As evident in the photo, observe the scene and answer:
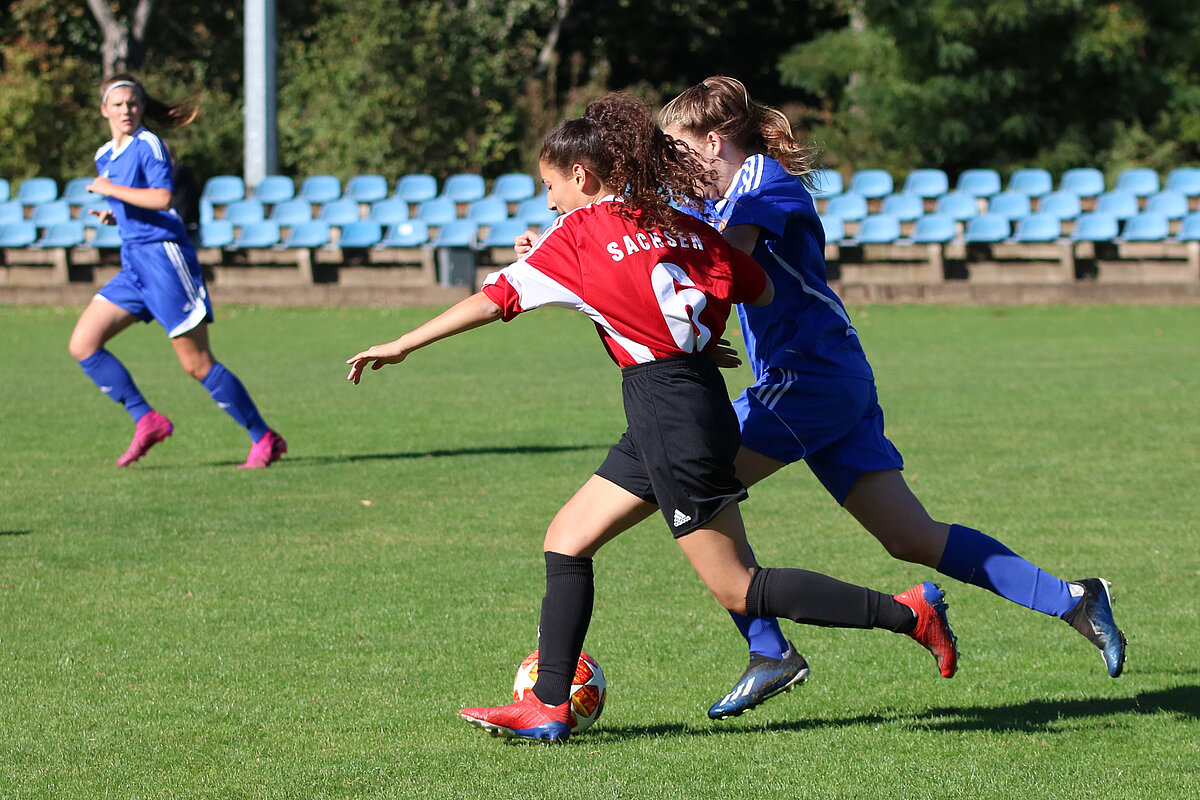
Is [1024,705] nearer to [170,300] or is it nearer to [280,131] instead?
[170,300]

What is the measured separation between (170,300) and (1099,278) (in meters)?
16.8

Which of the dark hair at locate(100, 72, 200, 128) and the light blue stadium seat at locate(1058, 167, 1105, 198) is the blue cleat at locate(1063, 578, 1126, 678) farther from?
the light blue stadium seat at locate(1058, 167, 1105, 198)

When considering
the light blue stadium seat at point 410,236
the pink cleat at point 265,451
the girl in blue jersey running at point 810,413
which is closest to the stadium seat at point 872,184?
the light blue stadium seat at point 410,236

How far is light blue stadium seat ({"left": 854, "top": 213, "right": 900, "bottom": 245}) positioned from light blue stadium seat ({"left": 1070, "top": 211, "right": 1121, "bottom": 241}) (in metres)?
2.68

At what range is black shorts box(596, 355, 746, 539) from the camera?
140 inches

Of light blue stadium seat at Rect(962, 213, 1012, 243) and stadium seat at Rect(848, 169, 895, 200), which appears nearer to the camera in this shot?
light blue stadium seat at Rect(962, 213, 1012, 243)

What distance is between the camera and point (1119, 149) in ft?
87.4

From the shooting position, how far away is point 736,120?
400 cm

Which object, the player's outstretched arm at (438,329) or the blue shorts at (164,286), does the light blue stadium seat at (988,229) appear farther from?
the player's outstretched arm at (438,329)

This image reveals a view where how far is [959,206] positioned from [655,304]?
20370 millimetres

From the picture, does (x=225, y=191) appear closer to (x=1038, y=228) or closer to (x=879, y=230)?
(x=879, y=230)

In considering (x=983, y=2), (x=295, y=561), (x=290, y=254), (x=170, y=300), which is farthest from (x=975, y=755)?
(x=983, y=2)

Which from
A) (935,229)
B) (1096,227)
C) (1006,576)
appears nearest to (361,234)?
(935,229)

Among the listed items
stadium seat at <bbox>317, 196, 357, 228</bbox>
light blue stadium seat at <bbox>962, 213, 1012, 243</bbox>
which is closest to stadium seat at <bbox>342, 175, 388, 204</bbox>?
stadium seat at <bbox>317, 196, 357, 228</bbox>
